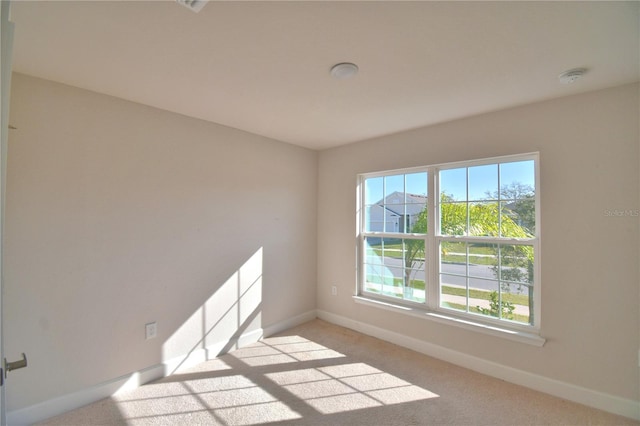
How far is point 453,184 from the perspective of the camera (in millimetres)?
2801

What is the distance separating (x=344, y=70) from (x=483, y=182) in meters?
1.73

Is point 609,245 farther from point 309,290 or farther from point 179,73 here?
point 179,73

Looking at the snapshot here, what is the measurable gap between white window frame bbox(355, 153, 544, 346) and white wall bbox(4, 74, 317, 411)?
1201 mm

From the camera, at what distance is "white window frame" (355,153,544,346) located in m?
2.30

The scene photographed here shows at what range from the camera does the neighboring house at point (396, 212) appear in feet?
10.1

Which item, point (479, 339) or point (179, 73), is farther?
point (479, 339)

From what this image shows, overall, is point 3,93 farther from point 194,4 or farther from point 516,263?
point 516,263

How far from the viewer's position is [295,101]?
226 cm

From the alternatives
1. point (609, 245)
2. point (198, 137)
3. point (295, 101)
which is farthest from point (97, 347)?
point (609, 245)

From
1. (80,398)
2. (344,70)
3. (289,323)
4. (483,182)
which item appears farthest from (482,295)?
(80,398)

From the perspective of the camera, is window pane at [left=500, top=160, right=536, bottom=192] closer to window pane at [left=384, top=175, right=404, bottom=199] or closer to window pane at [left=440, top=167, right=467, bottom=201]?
window pane at [left=440, top=167, right=467, bottom=201]

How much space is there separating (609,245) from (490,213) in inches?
31.3

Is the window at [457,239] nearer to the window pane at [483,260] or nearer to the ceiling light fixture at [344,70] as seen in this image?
the window pane at [483,260]

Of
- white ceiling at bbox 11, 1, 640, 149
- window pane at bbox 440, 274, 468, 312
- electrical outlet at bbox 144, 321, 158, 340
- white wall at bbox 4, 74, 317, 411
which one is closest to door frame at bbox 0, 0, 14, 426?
white ceiling at bbox 11, 1, 640, 149
